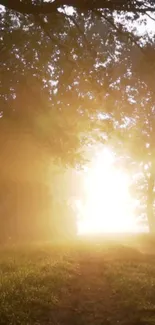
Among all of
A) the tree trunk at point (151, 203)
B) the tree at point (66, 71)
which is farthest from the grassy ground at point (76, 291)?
the tree trunk at point (151, 203)

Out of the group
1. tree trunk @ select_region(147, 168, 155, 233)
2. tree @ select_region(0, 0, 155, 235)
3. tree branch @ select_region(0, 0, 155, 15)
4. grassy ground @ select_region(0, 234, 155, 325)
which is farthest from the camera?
tree trunk @ select_region(147, 168, 155, 233)

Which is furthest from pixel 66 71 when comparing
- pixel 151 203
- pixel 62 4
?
pixel 151 203

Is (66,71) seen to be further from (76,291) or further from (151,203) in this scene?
(151,203)

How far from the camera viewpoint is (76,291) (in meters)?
13.9

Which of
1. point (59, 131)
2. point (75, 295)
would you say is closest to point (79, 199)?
point (59, 131)

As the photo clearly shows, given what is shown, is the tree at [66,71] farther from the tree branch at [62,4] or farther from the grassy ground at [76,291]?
the grassy ground at [76,291]

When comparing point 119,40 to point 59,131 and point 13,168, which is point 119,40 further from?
point 13,168

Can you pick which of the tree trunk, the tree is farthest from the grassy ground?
the tree trunk

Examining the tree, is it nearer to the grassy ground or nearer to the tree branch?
the tree branch

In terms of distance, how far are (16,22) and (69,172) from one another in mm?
31243

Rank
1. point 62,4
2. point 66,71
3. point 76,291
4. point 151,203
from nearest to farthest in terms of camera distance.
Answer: point 76,291
point 62,4
point 66,71
point 151,203

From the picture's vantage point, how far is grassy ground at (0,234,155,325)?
1045 centimetres

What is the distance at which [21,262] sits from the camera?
19.1m

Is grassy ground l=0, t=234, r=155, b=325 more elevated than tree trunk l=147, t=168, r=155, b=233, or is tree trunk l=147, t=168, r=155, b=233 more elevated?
tree trunk l=147, t=168, r=155, b=233
